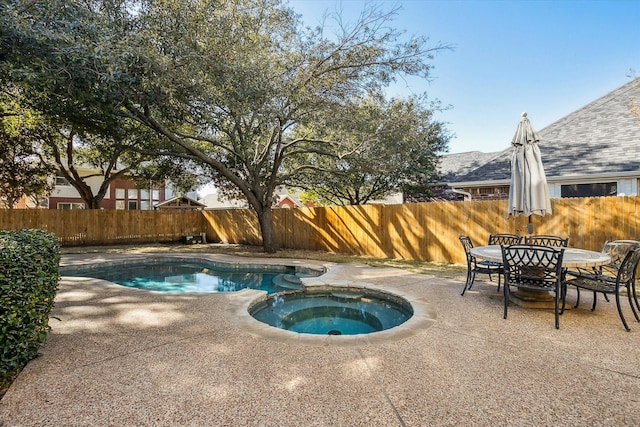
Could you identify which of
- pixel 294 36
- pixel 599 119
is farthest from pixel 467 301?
pixel 599 119

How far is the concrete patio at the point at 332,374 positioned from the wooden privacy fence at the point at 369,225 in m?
3.17

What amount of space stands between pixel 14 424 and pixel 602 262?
5.70 meters

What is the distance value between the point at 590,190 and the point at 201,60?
9.75 metres

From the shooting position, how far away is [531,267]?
3.99 m

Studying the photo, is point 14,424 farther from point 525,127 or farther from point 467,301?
point 525,127

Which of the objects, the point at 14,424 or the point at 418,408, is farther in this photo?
the point at 418,408

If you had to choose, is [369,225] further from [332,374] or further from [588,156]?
[332,374]

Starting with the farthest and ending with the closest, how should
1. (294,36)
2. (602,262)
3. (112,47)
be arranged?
(294,36), (112,47), (602,262)

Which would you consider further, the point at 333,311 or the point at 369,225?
the point at 369,225

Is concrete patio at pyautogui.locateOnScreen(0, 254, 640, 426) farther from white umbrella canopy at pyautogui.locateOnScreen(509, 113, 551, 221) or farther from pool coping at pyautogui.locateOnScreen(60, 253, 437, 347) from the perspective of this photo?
white umbrella canopy at pyautogui.locateOnScreen(509, 113, 551, 221)

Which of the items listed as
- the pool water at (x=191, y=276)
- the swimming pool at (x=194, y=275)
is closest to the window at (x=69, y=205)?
the swimming pool at (x=194, y=275)

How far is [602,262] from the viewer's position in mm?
3721

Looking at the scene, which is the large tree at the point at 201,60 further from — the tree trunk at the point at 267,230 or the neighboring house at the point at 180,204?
the neighboring house at the point at 180,204

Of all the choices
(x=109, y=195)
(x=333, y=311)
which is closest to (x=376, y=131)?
(x=333, y=311)
